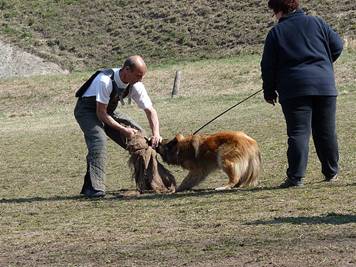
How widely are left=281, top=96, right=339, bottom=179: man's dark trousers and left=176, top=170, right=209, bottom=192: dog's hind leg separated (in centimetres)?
106

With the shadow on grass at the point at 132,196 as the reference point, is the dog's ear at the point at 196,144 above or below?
above

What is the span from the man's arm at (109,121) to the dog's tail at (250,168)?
1.30 m

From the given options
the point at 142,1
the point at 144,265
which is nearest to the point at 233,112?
the point at 144,265

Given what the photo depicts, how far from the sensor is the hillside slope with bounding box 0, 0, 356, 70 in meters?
41.7

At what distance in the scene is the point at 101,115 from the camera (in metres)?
9.31

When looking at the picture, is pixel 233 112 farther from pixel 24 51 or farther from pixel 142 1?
pixel 142 1

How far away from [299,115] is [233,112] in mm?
11512

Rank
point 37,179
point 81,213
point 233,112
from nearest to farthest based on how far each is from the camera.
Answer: point 81,213 → point 37,179 → point 233,112

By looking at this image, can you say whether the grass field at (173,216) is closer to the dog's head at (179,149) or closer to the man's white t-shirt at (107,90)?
the dog's head at (179,149)

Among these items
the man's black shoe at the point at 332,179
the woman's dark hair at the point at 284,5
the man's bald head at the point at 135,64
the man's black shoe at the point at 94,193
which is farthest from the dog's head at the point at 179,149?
the woman's dark hair at the point at 284,5

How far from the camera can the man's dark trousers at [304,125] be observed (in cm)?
881

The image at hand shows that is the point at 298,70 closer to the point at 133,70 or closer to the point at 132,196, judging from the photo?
the point at 133,70

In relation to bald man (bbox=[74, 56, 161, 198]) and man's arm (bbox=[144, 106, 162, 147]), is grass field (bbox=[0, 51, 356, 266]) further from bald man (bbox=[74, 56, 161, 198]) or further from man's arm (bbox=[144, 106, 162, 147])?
man's arm (bbox=[144, 106, 162, 147])

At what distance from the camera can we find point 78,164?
13.2m
